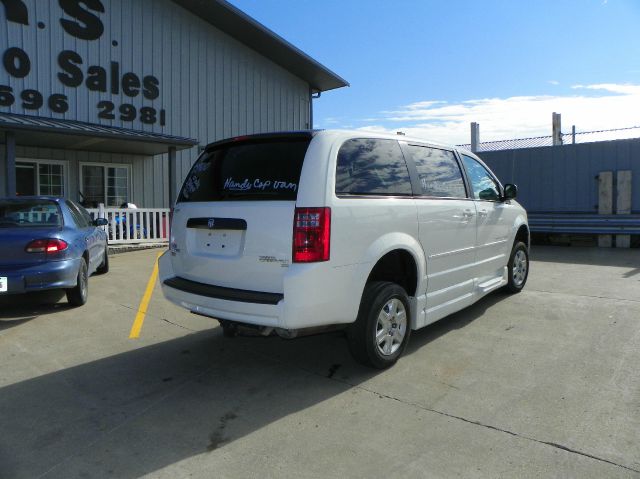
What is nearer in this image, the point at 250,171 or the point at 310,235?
the point at 310,235

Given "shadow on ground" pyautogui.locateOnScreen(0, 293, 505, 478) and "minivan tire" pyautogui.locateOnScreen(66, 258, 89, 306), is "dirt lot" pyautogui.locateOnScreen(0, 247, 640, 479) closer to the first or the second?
"shadow on ground" pyautogui.locateOnScreen(0, 293, 505, 478)

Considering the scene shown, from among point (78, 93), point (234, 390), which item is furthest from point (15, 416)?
point (78, 93)

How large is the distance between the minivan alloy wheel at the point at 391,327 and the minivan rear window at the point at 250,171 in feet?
4.13

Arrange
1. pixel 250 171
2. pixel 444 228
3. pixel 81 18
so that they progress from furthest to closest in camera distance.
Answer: pixel 81 18 → pixel 444 228 → pixel 250 171

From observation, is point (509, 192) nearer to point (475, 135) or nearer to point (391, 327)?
point (391, 327)

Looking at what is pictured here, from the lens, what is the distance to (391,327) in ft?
13.5

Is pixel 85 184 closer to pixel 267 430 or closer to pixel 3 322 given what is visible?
pixel 3 322

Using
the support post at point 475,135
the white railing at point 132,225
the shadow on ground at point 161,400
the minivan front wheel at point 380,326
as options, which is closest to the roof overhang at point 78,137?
the white railing at point 132,225

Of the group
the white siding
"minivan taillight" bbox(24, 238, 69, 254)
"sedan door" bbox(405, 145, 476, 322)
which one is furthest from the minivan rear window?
the white siding

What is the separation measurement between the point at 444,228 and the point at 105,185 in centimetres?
1326

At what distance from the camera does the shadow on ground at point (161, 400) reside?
294 centimetres

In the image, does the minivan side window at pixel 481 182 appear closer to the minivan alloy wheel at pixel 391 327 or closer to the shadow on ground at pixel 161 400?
the shadow on ground at pixel 161 400

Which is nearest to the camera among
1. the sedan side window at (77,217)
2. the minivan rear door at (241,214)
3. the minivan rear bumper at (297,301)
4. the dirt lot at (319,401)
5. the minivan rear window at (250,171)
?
the dirt lot at (319,401)

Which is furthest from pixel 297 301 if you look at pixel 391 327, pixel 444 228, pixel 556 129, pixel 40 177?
pixel 40 177
